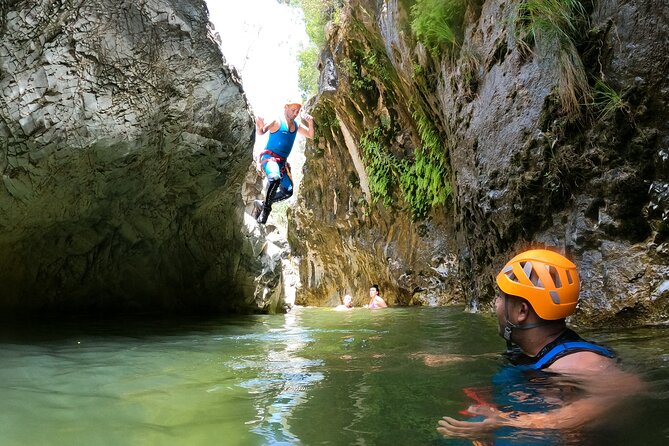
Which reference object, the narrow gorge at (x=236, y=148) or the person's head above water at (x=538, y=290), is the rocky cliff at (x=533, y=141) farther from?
the person's head above water at (x=538, y=290)

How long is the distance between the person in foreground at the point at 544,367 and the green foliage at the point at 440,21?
6773mm

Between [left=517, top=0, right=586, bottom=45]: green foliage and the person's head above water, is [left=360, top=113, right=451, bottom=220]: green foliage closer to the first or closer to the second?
[left=517, top=0, right=586, bottom=45]: green foliage

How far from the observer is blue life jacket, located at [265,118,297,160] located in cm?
975

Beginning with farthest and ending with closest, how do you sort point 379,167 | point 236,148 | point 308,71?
1. point 308,71
2. point 379,167
3. point 236,148

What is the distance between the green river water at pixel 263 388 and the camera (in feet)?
7.68

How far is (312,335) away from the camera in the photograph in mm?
6449

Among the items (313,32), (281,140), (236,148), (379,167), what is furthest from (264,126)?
(313,32)

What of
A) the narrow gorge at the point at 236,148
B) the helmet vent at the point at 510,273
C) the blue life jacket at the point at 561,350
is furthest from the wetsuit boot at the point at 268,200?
the blue life jacket at the point at 561,350

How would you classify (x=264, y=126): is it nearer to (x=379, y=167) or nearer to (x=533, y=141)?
(x=533, y=141)

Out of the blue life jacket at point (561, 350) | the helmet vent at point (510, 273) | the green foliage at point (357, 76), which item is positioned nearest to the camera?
the blue life jacket at point (561, 350)

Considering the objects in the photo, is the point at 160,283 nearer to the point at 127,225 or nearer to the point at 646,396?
the point at 127,225

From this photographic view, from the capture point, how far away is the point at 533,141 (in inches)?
251

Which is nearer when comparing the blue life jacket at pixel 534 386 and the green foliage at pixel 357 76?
the blue life jacket at pixel 534 386

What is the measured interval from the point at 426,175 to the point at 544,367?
1010 centimetres
